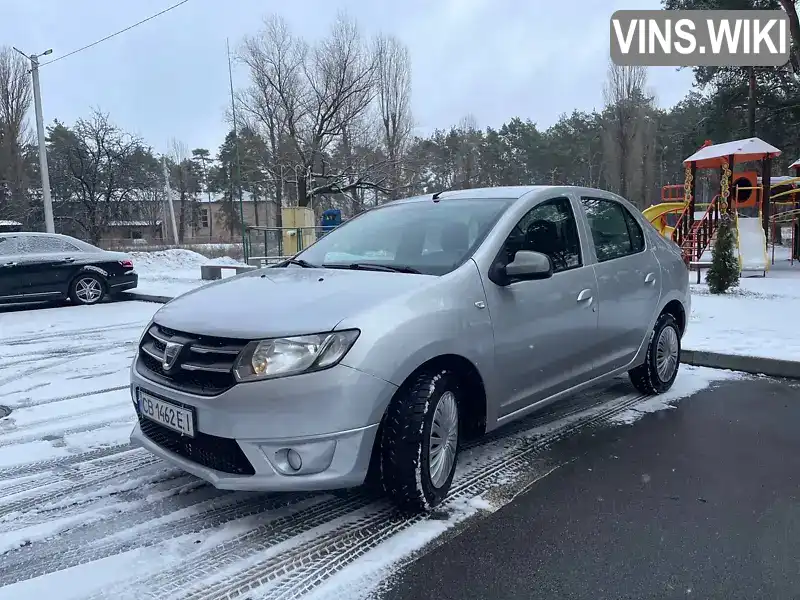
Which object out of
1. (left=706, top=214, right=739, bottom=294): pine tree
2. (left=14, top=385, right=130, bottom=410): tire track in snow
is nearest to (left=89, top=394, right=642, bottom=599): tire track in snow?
(left=14, top=385, right=130, bottom=410): tire track in snow

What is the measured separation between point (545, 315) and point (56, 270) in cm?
1039

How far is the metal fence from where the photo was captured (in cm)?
1847

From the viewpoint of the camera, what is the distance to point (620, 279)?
439 centimetres

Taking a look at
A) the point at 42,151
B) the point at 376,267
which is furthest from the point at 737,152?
the point at 42,151

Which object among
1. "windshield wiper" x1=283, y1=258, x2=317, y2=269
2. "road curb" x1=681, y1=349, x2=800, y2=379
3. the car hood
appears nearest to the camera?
the car hood

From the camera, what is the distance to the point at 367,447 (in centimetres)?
271

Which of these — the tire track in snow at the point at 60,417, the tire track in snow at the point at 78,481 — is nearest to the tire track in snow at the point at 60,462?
the tire track in snow at the point at 78,481

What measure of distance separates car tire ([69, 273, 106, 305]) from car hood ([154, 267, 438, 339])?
30.5ft

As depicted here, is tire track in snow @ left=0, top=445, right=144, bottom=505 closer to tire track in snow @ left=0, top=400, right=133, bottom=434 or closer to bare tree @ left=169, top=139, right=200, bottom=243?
tire track in snow @ left=0, top=400, right=133, bottom=434

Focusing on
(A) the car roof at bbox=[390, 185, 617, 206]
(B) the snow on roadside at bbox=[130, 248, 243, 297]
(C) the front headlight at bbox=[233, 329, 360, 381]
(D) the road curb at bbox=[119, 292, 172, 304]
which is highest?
(A) the car roof at bbox=[390, 185, 617, 206]

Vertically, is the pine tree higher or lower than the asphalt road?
higher

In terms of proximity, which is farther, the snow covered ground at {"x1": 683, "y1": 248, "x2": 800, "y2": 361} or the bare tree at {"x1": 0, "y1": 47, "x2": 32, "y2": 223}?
the bare tree at {"x1": 0, "y1": 47, "x2": 32, "y2": 223}

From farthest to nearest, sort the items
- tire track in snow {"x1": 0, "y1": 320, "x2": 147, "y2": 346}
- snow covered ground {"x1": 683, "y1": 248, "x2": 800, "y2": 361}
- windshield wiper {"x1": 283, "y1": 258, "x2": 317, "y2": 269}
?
tire track in snow {"x1": 0, "y1": 320, "x2": 147, "y2": 346} → snow covered ground {"x1": 683, "y1": 248, "x2": 800, "y2": 361} → windshield wiper {"x1": 283, "y1": 258, "x2": 317, "y2": 269}

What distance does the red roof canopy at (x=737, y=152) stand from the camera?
50.1ft
